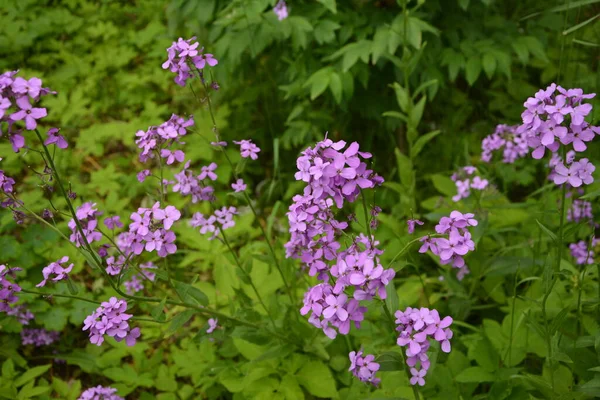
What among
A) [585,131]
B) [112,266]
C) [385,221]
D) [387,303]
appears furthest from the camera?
[385,221]

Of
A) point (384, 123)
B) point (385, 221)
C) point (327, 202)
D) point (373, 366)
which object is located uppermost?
point (384, 123)

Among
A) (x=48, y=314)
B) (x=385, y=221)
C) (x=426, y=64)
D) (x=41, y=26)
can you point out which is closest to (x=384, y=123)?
(x=426, y=64)

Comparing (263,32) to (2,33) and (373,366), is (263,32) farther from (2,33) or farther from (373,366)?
(2,33)

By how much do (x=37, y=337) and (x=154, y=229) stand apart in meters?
1.62

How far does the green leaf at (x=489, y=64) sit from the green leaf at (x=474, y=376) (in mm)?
1603

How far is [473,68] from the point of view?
117 inches

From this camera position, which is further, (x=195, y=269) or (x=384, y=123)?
(x=384, y=123)

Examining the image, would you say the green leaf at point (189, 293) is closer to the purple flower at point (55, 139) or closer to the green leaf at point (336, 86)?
the purple flower at point (55, 139)

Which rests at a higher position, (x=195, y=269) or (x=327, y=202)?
(x=195, y=269)

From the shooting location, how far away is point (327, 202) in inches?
58.6

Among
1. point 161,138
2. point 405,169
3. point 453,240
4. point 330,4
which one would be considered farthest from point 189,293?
point 330,4

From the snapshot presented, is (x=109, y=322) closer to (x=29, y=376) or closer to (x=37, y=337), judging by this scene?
(x=29, y=376)

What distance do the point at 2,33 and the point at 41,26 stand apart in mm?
364

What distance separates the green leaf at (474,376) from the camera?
1992 mm
